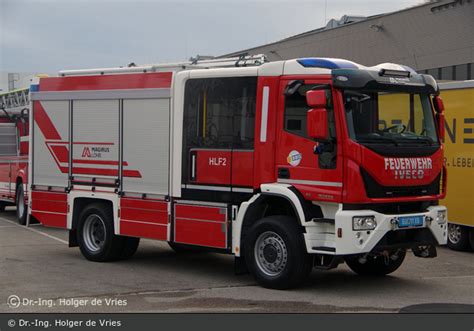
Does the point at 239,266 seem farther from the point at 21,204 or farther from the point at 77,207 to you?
the point at 21,204

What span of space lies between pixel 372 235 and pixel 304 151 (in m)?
1.39

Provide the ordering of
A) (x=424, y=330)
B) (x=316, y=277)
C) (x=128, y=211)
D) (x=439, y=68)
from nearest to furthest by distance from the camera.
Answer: (x=424, y=330) → (x=316, y=277) → (x=128, y=211) → (x=439, y=68)

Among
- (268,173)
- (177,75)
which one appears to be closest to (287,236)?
(268,173)

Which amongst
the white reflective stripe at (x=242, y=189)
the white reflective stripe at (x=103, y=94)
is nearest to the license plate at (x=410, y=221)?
the white reflective stripe at (x=242, y=189)

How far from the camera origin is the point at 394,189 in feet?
31.1

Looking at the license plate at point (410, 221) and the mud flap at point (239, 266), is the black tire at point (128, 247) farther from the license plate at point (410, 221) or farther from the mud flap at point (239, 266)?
the license plate at point (410, 221)

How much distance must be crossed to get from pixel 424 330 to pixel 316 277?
3.14 meters

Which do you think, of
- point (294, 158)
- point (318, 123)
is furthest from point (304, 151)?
point (318, 123)

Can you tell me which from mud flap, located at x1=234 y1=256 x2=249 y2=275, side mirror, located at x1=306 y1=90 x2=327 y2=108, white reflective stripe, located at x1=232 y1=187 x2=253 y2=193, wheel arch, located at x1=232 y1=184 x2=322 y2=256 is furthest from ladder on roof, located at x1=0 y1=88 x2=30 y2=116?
side mirror, located at x1=306 y1=90 x2=327 y2=108

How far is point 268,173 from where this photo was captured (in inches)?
389

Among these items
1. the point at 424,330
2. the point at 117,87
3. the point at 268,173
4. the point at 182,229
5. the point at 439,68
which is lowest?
the point at 424,330

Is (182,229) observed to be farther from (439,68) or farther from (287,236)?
(439,68)

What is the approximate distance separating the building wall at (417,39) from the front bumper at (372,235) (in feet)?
60.9

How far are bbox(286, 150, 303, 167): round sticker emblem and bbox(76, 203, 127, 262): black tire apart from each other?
3.66 metres
